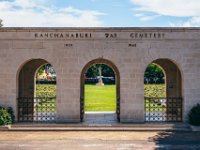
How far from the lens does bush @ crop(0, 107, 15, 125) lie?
16.3 meters

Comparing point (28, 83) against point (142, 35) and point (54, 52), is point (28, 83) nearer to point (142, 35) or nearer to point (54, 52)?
point (54, 52)

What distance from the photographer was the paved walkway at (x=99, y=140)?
A: 12.5m

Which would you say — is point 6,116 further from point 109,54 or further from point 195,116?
point 195,116

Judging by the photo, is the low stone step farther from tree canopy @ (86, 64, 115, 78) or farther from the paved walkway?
tree canopy @ (86, 64, 115, 78)

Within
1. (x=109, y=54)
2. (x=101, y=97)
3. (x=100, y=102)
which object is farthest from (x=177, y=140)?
(x=101, y=97)

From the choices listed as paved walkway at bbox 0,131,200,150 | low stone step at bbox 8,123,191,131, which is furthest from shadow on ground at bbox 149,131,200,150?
low stone step at bbox 8,123,191,131

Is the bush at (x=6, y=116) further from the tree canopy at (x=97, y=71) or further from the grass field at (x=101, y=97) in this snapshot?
the tree canopy at (x=97, y=71)

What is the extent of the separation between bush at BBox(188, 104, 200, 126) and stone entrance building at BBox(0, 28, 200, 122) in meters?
0.55

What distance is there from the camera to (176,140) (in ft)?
45.3

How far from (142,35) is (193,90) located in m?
3.81

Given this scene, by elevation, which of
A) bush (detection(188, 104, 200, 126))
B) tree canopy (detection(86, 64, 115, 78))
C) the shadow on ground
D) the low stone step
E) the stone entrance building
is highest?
tree canopy (detection(86, 64, 115, 78))

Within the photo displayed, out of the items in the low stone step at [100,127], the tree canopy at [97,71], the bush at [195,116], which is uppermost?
the tree canopy at [97,71]

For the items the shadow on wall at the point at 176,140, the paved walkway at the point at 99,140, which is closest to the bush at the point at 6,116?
the paved walkway at the point at 99,140

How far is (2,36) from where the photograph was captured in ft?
56.9
